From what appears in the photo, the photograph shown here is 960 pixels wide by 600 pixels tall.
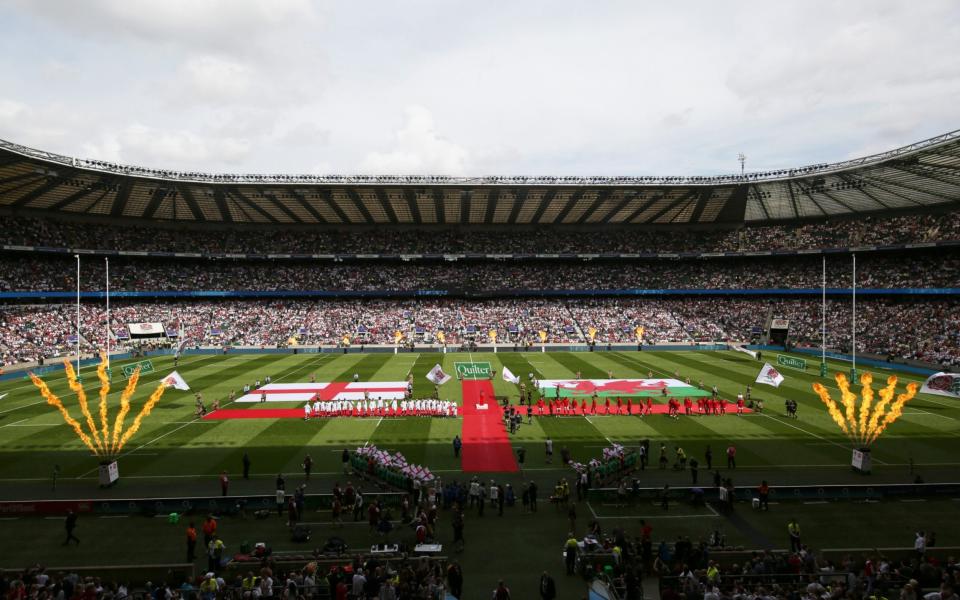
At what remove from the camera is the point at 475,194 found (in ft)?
224

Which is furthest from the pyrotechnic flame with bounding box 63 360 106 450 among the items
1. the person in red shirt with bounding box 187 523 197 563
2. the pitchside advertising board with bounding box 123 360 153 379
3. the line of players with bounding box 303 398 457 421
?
the pitchside advertising board with bounding box 123 360 153 379

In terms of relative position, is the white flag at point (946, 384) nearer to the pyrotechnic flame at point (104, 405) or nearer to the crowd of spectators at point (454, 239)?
the crowd of spectators at point (454, 239)

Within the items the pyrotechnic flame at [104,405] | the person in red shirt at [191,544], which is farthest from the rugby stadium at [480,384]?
the pyrotechnic flame at [104,405]

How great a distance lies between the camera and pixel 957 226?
57031 mm

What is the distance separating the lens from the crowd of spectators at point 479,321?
56875mm

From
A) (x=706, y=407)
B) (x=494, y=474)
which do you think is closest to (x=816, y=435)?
(x=706, y=407)

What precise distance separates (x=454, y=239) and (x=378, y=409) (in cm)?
5149

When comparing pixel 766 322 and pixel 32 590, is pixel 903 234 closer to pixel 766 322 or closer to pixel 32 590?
pixel 766 322

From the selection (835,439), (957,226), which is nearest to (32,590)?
(835,439)

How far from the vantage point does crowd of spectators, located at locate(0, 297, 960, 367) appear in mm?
56875

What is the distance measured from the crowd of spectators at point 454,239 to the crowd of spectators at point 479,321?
8.01 metres

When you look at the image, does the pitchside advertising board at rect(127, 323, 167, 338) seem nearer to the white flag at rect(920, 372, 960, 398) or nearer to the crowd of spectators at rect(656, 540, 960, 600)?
the crowd of spectators at rect(656, 540, 960, 600)

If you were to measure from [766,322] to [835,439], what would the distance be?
156ft

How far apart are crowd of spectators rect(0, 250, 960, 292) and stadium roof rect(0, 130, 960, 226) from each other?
21.5 feet
